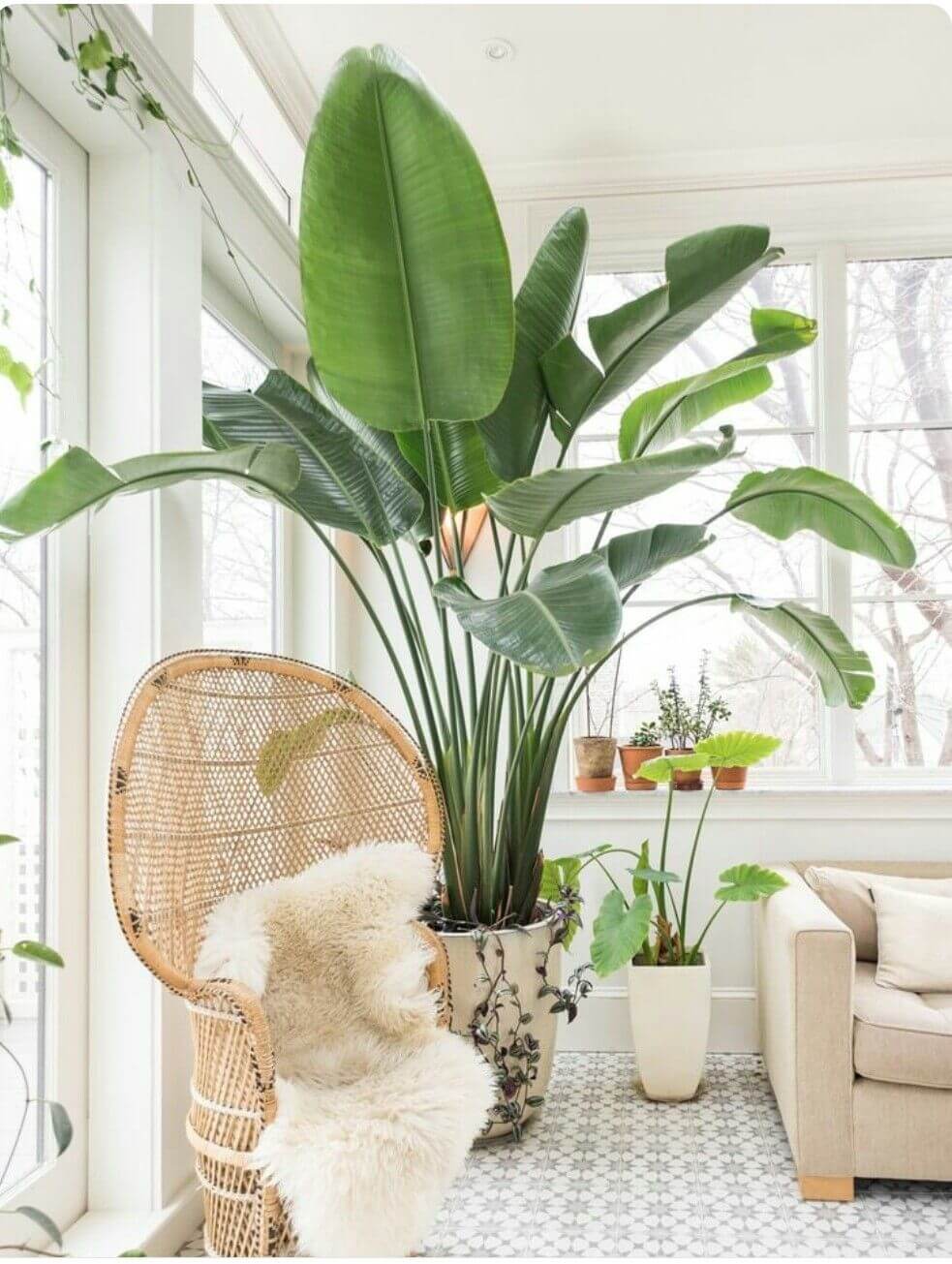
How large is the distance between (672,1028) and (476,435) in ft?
5.25

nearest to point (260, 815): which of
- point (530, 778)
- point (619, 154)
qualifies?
point (530, 778)

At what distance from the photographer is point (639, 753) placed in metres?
3.34

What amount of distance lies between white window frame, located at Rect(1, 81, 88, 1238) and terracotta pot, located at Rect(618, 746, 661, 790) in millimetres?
1850

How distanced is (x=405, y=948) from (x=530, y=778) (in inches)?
28.9

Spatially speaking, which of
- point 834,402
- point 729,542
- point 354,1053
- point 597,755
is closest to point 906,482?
point 834,402

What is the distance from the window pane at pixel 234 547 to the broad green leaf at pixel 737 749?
1286 millimetres

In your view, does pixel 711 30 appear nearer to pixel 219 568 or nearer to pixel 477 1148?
pixel 219 568

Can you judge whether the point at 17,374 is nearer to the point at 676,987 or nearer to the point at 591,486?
the point at 591,486

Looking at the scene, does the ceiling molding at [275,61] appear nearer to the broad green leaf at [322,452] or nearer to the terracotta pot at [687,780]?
the broad green leaf at [322,452]

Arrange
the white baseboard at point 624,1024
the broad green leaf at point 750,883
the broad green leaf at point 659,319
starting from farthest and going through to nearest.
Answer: the white baseboard at point 624,1024
the broad green leaf at point 750,883
the broad green leaf at point 659,319

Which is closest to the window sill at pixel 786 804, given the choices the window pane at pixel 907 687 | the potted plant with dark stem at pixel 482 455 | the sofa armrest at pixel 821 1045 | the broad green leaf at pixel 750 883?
the window pane at pixel 907 687

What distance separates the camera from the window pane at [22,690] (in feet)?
5.79

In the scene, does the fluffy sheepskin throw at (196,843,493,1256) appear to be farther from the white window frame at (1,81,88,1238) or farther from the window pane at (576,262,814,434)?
the window pane at (576,262,814,434)

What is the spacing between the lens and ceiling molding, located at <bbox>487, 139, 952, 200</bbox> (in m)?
3.39
